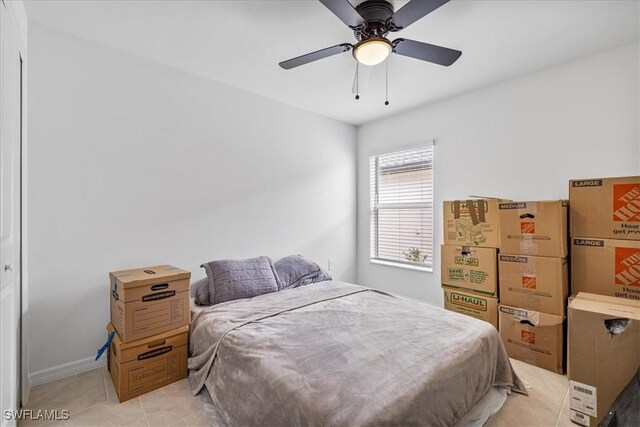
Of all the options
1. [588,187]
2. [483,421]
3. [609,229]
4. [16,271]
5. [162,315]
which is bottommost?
[483,421]

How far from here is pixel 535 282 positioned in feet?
7.69

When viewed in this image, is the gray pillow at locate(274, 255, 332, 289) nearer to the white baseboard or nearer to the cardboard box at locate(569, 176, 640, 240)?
the white baseboard

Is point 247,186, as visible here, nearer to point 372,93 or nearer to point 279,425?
point 372,93

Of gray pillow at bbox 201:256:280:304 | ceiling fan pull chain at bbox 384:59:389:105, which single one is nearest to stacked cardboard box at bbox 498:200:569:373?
ceiling fan pull chain at bbox 384:59:389:105

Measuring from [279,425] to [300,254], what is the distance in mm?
2380

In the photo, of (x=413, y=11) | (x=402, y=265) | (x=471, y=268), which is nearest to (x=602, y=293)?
(x=471, y=268)

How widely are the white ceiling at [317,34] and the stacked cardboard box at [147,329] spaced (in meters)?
1.80

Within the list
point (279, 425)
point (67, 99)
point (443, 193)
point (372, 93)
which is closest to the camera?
point (279, 425)

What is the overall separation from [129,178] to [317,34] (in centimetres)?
190

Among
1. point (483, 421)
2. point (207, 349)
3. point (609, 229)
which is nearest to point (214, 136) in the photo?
point (207, 349)

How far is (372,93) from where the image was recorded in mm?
3158

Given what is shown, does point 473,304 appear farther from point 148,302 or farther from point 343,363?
point 148,302

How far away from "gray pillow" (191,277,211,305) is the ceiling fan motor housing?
7.66 feet

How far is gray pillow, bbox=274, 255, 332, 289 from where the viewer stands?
3.07 meters
